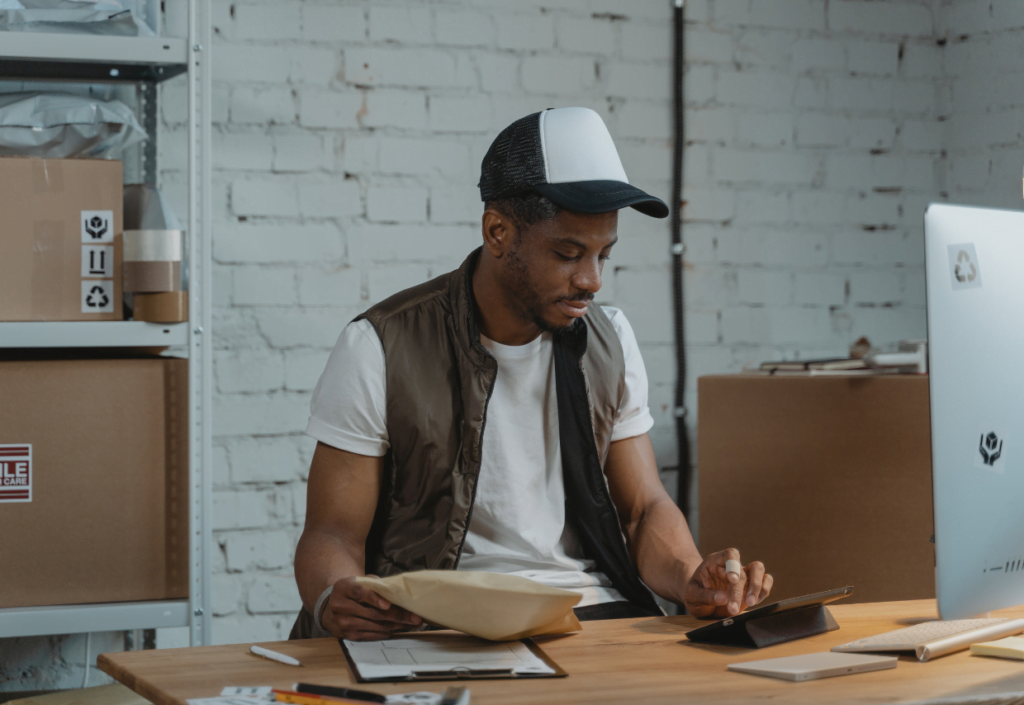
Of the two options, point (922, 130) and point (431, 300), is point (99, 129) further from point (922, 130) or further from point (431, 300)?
point (922, 130)

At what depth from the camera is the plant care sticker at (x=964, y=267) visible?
988 mm

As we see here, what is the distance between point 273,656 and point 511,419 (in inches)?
23.4

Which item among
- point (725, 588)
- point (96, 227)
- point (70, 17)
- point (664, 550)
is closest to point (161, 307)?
point (96, 227)

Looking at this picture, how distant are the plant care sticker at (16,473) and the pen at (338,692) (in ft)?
3.02

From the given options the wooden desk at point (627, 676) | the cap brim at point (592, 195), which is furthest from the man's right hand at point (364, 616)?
the cap brim at point (592, 195)

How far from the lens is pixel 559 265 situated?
1425 mm

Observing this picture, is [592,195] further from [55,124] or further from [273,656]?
[55,124]

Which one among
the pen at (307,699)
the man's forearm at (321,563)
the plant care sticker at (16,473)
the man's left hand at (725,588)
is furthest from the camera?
the plant care sticker at (16,473)

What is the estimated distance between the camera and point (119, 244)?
5.37 feet

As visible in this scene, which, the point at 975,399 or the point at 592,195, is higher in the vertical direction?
the point at 592,195

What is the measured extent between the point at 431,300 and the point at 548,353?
20 centimetres

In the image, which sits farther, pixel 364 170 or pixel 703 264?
pixel 703 264

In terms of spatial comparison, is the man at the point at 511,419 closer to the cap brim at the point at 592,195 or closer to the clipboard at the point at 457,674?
the cap brim at the point at 592,195

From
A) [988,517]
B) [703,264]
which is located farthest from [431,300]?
[703,264]
